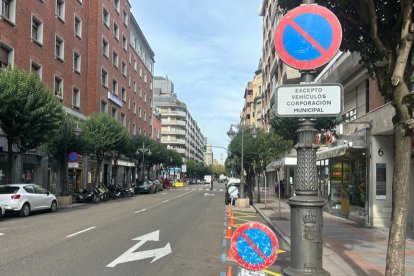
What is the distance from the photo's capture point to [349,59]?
18.8 metres

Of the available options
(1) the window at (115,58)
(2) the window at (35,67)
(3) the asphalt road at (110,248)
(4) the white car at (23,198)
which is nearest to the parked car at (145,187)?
(1) the window at (115,58)

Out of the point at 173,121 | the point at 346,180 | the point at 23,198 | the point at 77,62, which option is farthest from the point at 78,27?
the point at 173,121

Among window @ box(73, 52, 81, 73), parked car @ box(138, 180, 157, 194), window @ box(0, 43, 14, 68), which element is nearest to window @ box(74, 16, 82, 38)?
window @ box(73, 52, 81, 73)

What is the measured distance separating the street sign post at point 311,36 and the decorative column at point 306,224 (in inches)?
35.4

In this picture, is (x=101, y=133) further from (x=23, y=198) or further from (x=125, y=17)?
(x=125, y=17)

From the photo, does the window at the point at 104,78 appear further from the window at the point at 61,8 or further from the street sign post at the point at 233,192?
the street sign post at the point at 233,192

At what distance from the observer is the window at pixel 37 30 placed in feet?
103

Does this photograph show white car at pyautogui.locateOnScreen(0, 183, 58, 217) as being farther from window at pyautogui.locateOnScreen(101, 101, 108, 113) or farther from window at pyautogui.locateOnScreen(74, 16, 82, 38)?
window at pyautogui.locateOnScreen(101, 101, 108, 113)

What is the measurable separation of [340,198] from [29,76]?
640 inches

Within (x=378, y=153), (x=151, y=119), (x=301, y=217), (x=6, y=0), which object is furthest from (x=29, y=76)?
(x=151, y=119)

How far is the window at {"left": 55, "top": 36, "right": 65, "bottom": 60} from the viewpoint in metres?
35.3

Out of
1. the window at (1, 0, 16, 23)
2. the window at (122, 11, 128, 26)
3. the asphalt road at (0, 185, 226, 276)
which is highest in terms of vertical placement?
the window at (122, 11, 128, 26)

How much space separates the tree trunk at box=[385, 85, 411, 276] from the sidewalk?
359 centimetres

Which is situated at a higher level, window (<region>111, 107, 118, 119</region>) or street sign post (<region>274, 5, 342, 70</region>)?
window (<region>111, 107, 118, 119</region>)
